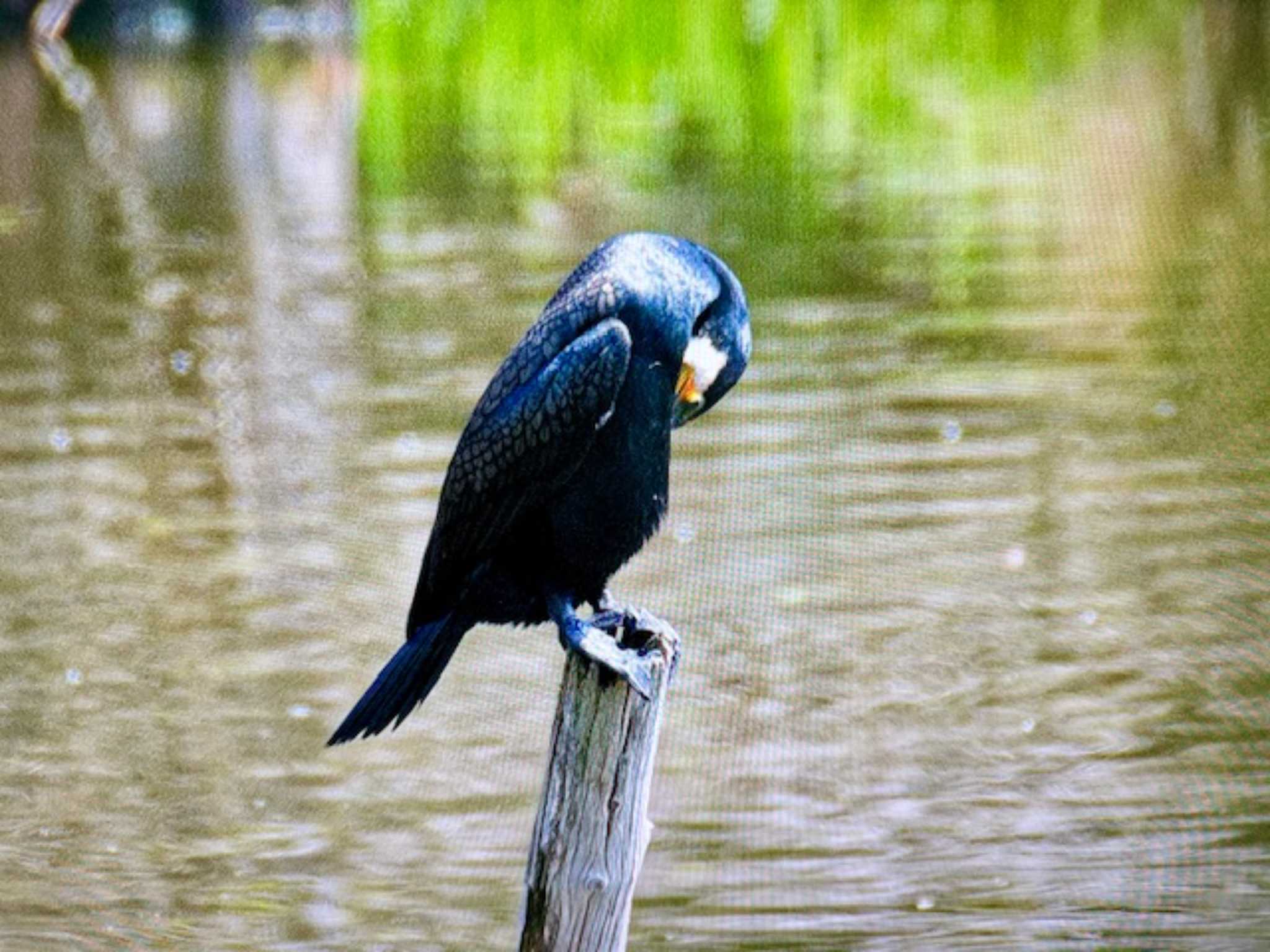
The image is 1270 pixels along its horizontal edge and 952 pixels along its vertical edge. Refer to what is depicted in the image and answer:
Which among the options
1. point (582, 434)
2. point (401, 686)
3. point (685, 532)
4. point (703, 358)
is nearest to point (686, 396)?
point (703, 358)

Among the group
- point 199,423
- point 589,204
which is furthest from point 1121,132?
point 199,423

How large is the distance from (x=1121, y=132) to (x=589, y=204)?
4.88m

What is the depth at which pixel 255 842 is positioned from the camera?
5980 millimetres

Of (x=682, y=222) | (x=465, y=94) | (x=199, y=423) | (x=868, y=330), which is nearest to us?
(x=199, y=423)

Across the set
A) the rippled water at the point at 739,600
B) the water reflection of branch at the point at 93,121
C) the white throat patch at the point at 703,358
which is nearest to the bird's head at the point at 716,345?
the white throat patch at the point at 703,358

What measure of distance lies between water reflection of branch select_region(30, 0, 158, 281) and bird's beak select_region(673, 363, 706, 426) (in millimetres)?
10306

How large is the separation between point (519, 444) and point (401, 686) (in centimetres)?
49

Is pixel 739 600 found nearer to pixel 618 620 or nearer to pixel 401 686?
pixel 618 620

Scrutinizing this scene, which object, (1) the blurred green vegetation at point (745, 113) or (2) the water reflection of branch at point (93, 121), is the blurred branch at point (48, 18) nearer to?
(2) the water reflection of branch at point (93, 121)

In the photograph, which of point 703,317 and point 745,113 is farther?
point 745,113

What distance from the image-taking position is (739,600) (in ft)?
25.4

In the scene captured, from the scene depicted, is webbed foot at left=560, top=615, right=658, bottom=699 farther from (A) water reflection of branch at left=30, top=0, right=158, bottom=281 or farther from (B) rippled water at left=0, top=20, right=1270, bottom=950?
(A) water reflection of branch at left=30, top=0, right=158, bottom=281

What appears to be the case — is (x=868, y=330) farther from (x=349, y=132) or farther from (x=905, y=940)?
(x=349, y=132)

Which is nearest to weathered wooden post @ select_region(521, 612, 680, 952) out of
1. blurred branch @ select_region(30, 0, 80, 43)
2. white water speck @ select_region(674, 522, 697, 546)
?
white water speck @ select_region(674, 522, 697, 546)
